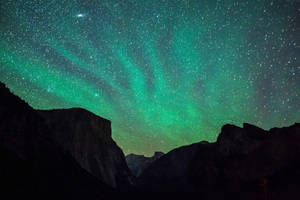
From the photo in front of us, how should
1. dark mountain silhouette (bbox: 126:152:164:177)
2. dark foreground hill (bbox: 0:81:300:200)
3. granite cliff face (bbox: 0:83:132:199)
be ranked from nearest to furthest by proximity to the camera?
granite cliff face (bbox: 0:83:132:199) < dark foreground hill (bbox: 0:81:300:200) < dark mountain silhouette (bbox: 126:152:164:177)

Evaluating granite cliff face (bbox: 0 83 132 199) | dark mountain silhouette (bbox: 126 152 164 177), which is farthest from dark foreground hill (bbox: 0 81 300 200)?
dark mountain silhouette (bbox: 126 152 164 177)

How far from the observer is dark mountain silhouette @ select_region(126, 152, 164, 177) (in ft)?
429

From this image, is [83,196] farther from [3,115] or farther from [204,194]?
[204,194]

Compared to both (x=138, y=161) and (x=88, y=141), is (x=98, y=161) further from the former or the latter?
(x=138, y=161)

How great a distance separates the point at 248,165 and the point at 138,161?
331ft

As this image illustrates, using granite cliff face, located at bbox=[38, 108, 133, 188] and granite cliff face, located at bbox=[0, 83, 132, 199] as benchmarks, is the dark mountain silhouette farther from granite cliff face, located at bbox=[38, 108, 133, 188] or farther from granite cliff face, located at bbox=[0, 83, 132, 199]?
granite cliff face, located at bbox=[38, 108, 133, 188]

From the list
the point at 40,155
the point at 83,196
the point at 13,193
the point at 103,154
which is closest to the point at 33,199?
the point at 13,193

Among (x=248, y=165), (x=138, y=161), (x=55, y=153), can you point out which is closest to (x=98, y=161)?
(x=55, y=153)

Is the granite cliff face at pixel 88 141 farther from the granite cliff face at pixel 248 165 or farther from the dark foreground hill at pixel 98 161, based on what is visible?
the granite cliff face at pixel 248 165

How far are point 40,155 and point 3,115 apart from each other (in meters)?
10.7

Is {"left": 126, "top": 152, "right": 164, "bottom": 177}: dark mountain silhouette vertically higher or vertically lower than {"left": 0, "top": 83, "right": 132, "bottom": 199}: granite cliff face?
higher

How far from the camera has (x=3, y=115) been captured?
39312 millimetres

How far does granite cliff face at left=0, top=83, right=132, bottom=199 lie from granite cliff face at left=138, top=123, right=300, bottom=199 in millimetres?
18860

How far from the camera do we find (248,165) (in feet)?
186
